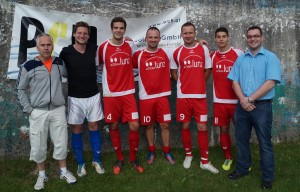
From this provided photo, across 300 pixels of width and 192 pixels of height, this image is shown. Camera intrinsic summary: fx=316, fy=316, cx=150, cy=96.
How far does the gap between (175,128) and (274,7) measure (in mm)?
2961

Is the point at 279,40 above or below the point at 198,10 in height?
below

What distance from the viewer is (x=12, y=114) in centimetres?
533

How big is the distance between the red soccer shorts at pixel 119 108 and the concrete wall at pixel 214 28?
3.09ft

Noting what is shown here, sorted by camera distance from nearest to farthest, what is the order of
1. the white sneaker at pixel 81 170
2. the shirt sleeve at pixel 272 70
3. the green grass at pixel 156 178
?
the shirt sleeve at pixel 272 70 → the green grass at pixel 156 178 → the white sneaker at pixel 81 170

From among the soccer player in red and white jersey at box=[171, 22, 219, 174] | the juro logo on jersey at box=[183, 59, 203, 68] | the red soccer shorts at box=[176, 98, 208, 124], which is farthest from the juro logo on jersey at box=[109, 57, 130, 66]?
the red soccer shorts at box=[176, 98, 208, 124]

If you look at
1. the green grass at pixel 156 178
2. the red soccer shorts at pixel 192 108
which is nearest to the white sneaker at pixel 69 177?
the green grass at pixel 156 178

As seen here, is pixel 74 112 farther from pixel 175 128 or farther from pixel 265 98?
pixel 265 98

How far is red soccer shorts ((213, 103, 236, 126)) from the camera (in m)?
4.84

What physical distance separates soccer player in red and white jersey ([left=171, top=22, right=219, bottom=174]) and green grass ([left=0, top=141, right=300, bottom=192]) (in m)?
0.31

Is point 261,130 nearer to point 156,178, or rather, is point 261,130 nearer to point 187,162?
point 187,162

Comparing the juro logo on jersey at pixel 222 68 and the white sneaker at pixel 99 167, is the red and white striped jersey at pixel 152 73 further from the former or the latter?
the white sneaker at pixel 99 167

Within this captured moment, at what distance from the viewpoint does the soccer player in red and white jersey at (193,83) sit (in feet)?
15.9

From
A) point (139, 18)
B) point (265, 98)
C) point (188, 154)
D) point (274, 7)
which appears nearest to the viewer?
point (265, 98)

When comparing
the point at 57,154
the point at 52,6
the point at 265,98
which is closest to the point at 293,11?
the point at 265,98
